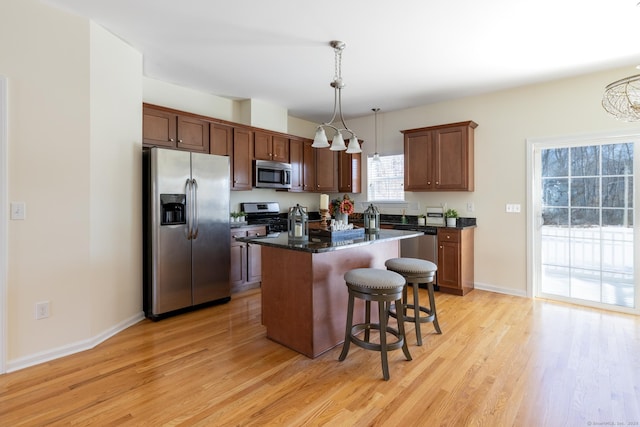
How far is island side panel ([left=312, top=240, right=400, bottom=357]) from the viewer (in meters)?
2.59

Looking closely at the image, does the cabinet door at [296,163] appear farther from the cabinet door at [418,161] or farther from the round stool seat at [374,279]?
the round stool seat at [374,279]

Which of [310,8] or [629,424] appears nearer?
[629,424]

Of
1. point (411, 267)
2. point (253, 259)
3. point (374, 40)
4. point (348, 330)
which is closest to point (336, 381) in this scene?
point (348, 330)

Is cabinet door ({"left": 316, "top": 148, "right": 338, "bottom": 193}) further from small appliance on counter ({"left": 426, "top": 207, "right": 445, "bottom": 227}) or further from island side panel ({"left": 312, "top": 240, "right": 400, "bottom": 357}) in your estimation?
island side panel ({"left": 312, "top": 240, "right": 400, "bottom": 357})

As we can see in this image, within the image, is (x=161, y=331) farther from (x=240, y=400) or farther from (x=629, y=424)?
(x=629, y=424)

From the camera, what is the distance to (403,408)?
77.7 inches

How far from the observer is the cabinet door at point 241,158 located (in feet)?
14.9

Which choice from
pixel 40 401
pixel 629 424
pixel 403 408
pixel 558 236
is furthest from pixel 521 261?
pixel 40 401

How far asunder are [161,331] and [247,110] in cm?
322

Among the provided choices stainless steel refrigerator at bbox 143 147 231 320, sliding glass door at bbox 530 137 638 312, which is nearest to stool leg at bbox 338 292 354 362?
stainless steel refrigerator at bbox 143 147 231 320

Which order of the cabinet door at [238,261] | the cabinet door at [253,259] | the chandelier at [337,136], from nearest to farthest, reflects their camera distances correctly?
the chandelier at [337,136] → the cabinet door at [238,261] → the cabinet door at [253,259]

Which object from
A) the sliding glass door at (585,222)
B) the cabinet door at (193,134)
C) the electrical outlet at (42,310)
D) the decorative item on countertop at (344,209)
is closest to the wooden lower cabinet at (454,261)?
the sliding glass door at (585,222)

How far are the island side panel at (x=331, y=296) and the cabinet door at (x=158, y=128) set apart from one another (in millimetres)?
2472

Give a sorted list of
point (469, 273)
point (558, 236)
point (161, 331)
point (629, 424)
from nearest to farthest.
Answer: point (629, 424) < point (161, 331) < point (558, 236) < point (469, 273)
